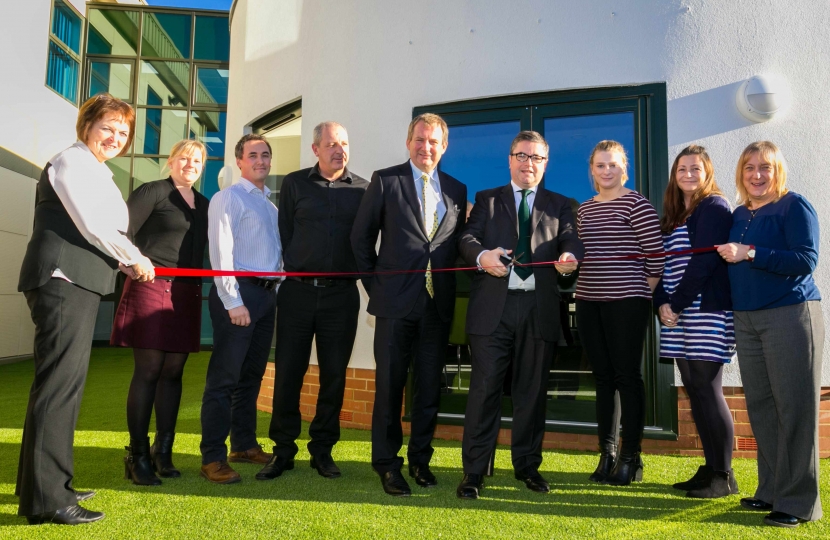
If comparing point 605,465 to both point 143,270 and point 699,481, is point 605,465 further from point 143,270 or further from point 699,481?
point 143,270

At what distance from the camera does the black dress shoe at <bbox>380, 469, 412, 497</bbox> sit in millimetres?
3131

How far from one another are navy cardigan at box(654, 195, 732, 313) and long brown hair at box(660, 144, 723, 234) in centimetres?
14

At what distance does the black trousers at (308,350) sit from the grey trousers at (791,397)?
7.28 ft

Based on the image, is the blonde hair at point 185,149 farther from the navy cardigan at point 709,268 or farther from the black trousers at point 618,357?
the navy cardigan at point 709,268

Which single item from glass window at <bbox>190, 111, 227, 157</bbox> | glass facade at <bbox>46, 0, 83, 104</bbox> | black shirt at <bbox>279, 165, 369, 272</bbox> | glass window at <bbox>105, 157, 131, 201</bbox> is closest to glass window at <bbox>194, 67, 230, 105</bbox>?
glass window at <bbox>190, 111, 227, 157</bbox>

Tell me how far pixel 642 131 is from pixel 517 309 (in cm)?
210

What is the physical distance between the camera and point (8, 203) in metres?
10.7

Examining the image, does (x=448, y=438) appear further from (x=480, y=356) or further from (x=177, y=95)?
(x=177, y=95)

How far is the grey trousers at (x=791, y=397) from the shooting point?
270cm

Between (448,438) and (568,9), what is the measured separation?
139 inches

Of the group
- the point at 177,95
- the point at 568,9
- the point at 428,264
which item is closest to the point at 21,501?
the point at 428,264

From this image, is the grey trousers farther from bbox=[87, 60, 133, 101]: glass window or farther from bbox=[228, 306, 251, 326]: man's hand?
bbox=[87, 60, 133, 101]: glass window

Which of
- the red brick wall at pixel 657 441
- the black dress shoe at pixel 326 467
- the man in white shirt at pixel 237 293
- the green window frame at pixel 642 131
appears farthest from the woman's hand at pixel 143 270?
the green window frame at pixel 642 131

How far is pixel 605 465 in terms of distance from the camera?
11.4 ft
